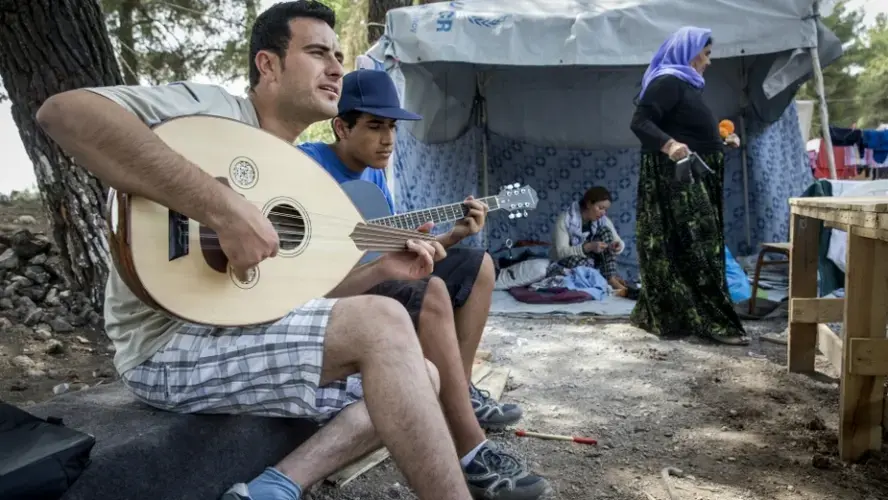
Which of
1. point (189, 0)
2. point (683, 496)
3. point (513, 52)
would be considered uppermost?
point (189, 0)

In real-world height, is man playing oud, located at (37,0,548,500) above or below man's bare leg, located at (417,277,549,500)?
above

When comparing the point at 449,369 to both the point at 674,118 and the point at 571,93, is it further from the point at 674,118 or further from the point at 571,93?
the point at 571,93

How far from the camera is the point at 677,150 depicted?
3.97m

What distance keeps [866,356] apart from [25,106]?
409cm

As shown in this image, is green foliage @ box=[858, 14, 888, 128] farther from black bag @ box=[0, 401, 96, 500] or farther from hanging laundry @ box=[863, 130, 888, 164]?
black bag @ box=[0, 401, 96, 500]

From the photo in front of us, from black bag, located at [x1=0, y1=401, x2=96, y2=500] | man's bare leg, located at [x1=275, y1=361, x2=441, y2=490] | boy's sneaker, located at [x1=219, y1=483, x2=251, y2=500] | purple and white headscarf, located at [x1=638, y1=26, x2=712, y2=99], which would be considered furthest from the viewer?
purple and white headscarf, located at [x1=638, y1=26, x2=712, y2=99]

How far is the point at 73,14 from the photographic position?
3676 millimetres

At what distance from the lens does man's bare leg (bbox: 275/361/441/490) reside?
1.66 m

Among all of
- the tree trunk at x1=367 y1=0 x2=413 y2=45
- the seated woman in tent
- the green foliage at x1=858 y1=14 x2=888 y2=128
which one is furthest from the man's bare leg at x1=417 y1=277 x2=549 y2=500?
the green foliage at x1=858 y1=14 x2=888 y2=128

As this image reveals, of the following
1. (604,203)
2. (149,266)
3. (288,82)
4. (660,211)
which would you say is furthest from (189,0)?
(149,266)

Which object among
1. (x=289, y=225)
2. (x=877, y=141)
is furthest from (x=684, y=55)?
(x=877, y=141)

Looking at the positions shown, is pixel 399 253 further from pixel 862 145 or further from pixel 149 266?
pixel 862 145

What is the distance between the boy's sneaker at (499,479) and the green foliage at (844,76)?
71.6 ft

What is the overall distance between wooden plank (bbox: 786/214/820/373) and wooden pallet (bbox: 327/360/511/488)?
148 cm
